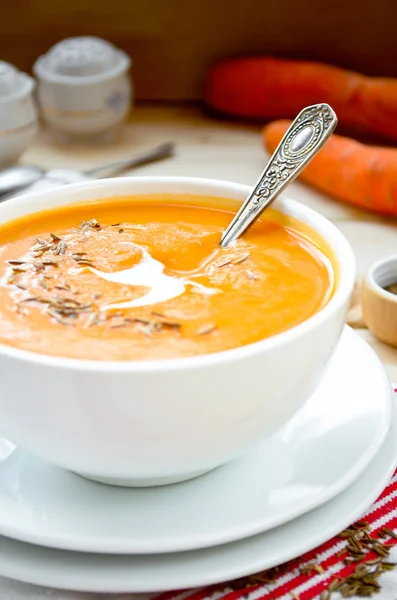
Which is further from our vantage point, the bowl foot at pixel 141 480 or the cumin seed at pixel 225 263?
the cumin seed at pixel 225 263

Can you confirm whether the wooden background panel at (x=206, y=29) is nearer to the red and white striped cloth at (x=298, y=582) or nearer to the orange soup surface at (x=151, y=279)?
the orange soup surface at (x=151, y=279)

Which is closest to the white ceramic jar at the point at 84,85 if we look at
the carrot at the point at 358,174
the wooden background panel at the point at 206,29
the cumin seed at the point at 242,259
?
the wooden background panel at the point at 206,29

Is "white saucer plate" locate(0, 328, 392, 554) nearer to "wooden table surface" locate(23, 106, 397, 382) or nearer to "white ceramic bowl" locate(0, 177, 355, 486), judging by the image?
"white ceramic bowl" locate(0, 177, 355, 486)

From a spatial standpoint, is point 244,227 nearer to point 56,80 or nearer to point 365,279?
point 365,279

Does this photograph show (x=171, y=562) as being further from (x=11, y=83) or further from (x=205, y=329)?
(x=11, y=83)

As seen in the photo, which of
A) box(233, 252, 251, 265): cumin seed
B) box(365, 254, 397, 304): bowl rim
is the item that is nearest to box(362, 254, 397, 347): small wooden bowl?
box(365, 254, 397, 304): bowl rim

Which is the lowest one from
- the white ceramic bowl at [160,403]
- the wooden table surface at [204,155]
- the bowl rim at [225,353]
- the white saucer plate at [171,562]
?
the wooden table surface at [204,155]

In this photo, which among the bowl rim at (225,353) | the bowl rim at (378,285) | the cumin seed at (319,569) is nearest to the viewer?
the bowl rim at (225,353)
